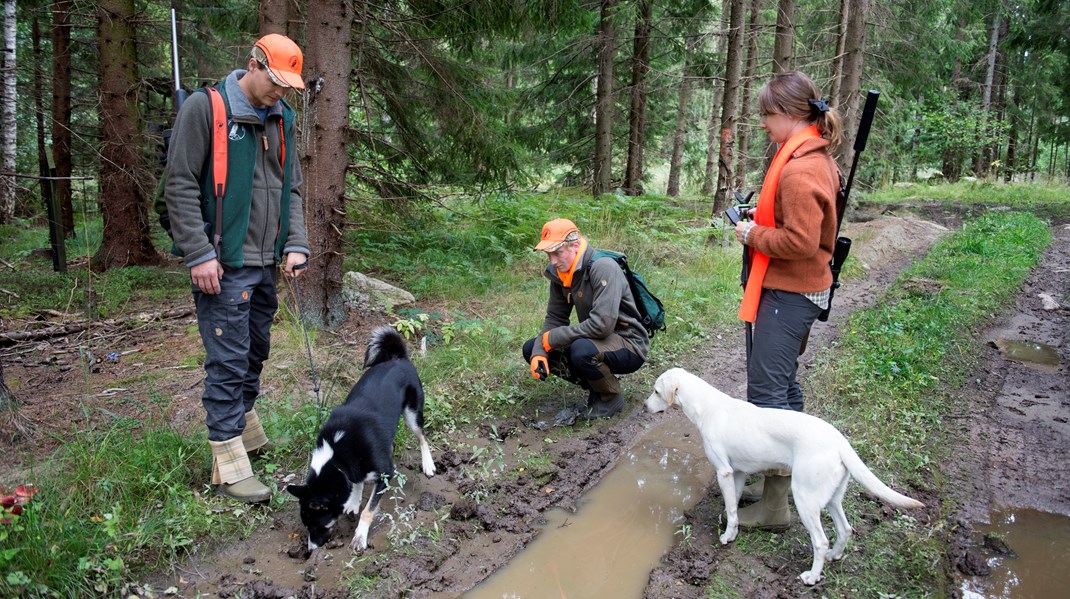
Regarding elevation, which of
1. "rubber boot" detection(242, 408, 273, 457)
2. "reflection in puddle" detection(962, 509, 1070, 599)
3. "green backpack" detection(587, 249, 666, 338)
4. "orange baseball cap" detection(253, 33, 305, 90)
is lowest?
"reflection in puddle" detection(962, 509, 1070, 599)

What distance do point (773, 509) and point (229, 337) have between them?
3.21 metres

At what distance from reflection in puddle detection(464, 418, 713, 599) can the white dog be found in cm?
43

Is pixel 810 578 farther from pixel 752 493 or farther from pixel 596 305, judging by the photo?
pixel 596 305

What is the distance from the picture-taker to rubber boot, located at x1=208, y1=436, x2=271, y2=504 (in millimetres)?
3607

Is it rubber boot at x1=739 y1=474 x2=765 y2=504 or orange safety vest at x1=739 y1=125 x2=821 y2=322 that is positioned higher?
orange safety vest at x1=739 y1=125 x2=821 y2=322

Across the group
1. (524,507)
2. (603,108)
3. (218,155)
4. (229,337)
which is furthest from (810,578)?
(603,108)

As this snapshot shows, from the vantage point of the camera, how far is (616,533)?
3.67m

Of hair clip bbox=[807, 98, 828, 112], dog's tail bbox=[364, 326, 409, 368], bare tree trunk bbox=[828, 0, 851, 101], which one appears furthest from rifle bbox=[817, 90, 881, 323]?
bare tree trunk bbox=[828, 0, 851, 101]

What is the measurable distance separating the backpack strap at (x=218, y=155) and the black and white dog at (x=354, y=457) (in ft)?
3.80

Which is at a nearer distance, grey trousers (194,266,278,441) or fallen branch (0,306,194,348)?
grey trousers (194,266,278,441)

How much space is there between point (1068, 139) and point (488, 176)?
27610 millimetres

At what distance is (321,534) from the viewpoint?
339 centimetres

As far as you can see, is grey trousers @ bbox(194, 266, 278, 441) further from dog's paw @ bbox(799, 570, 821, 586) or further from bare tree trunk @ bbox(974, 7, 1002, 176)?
bare tree trunk @ bbox(974, 7, 1002, 176)

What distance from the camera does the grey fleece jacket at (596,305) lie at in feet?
15.3
